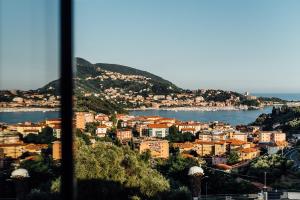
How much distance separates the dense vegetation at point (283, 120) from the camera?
71.8 feet

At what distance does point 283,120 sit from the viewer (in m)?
24.8

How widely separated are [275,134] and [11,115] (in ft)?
59.6

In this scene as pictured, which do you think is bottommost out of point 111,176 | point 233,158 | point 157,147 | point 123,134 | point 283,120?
point 233,158

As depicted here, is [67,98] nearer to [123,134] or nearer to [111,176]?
[111,176]

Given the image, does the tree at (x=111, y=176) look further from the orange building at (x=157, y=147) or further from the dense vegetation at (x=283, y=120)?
the dense vegetation at (x=283, y=120)

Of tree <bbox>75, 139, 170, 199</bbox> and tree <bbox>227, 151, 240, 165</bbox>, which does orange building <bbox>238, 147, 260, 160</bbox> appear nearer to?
tree <bbox>227, 151, 240, 165</bbox>

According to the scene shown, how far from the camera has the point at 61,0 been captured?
58cm

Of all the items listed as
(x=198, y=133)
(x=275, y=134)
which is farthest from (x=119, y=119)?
(x=275, y=134)

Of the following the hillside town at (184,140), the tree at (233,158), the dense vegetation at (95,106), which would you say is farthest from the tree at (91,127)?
the tree at (233,158)

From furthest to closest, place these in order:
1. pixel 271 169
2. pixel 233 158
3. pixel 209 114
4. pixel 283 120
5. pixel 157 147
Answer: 1. pixel 209 114
2. pixel 283 120
3. pixel 157 147
4. pixel 233 158
5. pixel 271 169

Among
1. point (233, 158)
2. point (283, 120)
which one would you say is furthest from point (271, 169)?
point (283, 120)

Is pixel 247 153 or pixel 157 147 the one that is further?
pixel 157 147

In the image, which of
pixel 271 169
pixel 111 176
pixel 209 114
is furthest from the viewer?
pixel 209 114

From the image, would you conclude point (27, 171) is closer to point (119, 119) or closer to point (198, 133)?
point (198, 133)
